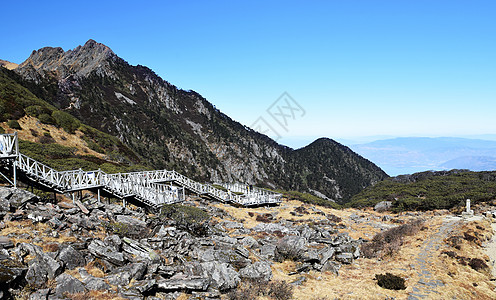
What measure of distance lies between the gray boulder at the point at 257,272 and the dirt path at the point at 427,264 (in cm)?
574

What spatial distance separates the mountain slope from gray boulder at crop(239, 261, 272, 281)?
54659 millimetres

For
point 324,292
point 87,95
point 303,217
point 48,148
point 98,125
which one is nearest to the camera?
point 324,292

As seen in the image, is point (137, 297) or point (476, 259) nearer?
point (137, 297)

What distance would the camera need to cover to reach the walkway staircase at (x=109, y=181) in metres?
15.8

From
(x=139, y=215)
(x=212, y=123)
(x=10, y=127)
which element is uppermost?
(x=212, y=123)

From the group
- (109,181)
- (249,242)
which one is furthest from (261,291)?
(109,181)

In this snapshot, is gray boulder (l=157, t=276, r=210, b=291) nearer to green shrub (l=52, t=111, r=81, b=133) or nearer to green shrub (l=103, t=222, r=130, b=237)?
green shrub (l=103, t=222, r=130, b=237)

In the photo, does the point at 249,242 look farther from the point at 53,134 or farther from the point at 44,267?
the point at 53,134

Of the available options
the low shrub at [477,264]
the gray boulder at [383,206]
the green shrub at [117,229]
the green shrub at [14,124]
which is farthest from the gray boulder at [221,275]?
the green shrub at [14,124]

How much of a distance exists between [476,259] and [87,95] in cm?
8241

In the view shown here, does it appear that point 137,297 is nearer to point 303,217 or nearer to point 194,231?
point 194,231

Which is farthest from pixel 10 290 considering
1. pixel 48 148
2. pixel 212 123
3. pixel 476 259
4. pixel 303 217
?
pixel 212 123

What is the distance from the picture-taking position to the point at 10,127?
36.2 m

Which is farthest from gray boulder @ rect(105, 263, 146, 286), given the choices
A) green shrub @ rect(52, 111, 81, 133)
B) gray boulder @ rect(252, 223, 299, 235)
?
green shrub @ rect(52, 111, 81, 133)
